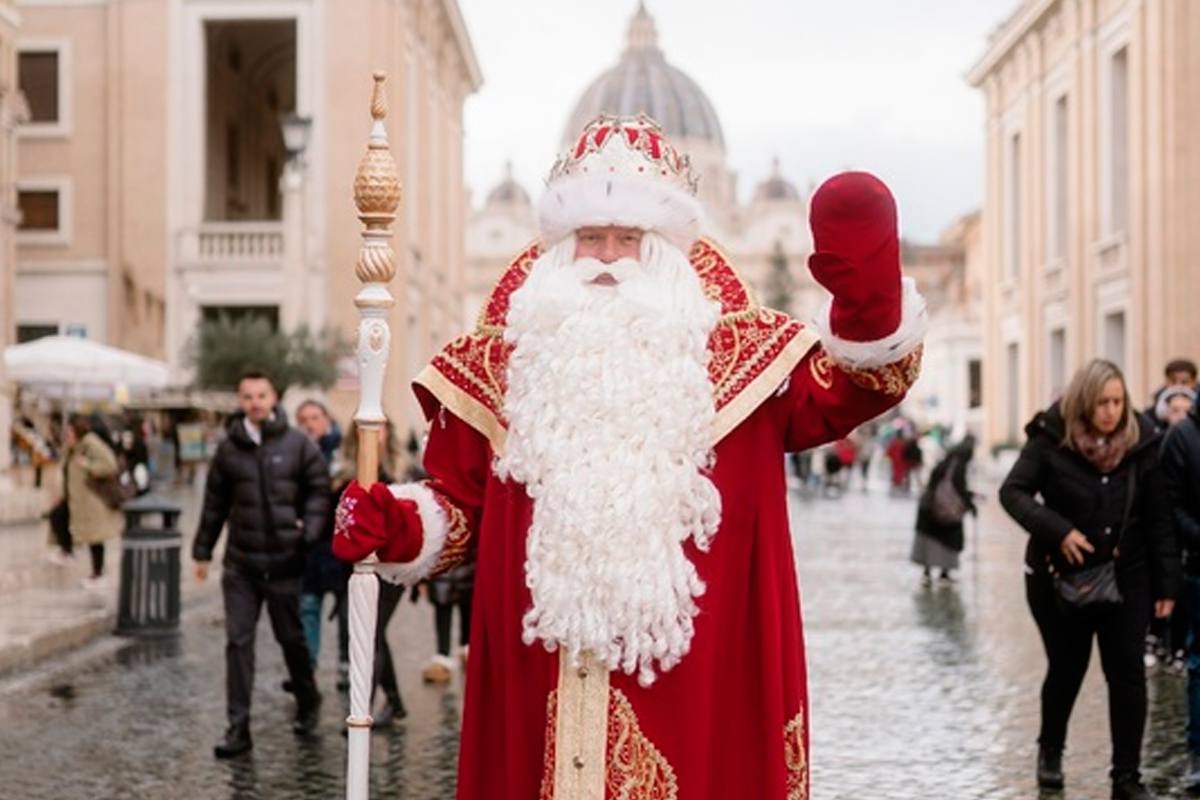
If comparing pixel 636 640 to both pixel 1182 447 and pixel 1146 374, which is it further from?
pixel 1146 374

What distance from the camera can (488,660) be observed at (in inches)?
177

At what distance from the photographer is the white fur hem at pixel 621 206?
455 centimetres

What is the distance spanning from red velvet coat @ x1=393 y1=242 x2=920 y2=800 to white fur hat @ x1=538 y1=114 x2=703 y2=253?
0.25 meters

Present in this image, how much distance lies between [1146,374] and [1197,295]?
2.22 meters

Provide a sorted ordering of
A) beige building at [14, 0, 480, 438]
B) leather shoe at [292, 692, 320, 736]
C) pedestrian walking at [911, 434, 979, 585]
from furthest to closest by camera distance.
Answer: beige building at [14, 0, 480, 438] → pedestrian walking at [911, 434, 979, 585] → leather shoe at [292, 692, 320, 736]

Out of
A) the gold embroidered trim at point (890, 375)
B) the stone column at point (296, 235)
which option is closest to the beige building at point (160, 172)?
the stone column at point (296, 235)

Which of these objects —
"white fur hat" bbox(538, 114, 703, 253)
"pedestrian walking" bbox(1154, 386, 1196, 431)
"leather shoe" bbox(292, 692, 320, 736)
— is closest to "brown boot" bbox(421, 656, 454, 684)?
"leather shoe" bbox(292, 692, 320, 736)

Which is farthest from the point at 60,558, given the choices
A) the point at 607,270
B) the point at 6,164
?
the point at 607,270

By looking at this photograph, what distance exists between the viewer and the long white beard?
167 inches

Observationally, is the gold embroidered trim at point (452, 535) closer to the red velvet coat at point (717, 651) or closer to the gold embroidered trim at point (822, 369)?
the red velvet coat at point (717, 651)

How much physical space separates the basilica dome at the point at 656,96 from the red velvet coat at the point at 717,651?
14792 centimetres

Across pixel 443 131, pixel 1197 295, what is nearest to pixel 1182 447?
pixel 1197 295

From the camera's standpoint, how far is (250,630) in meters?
9.30

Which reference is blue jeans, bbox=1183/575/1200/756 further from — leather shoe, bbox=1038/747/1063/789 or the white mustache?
the white mustache
